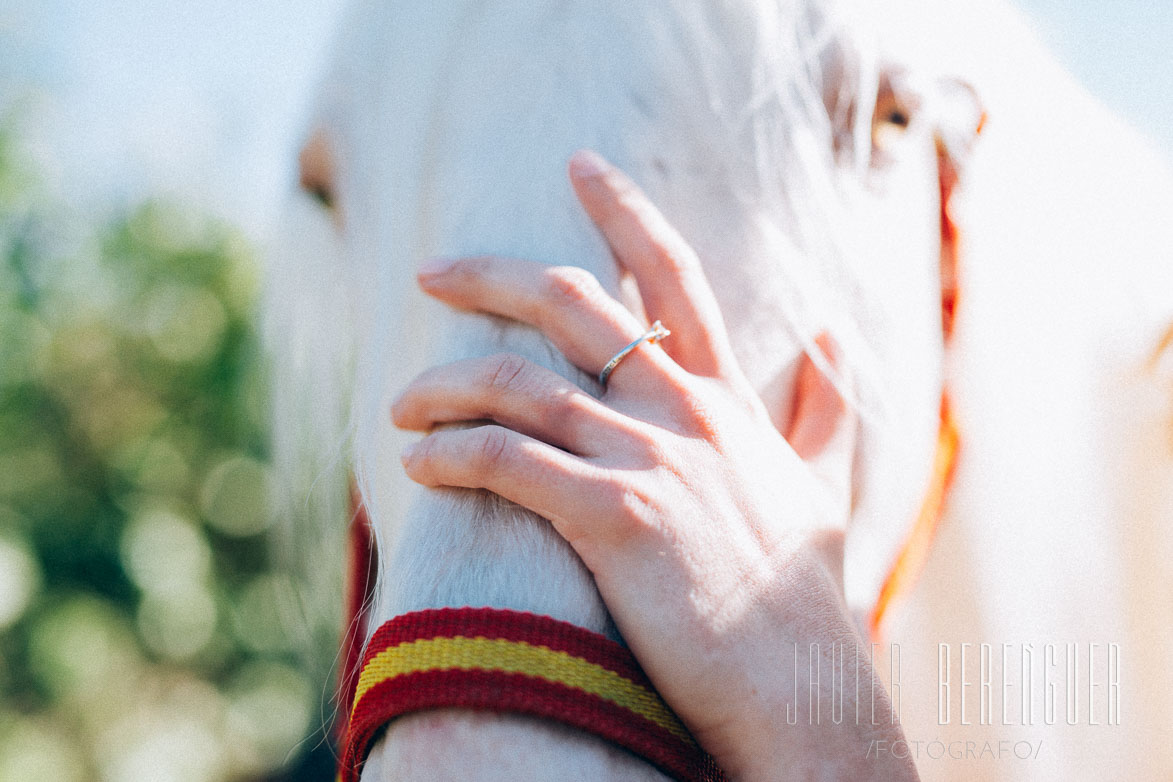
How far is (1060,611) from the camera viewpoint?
28.4 inches

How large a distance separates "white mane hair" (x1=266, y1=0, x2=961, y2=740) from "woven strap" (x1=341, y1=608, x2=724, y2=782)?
1.8 inches

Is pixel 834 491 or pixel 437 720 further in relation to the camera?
pixel 834 491

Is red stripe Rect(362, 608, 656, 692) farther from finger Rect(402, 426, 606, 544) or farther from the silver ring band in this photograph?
the silver ring band

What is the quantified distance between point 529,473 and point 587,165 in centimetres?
21

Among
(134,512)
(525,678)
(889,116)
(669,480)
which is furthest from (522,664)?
(134,512)

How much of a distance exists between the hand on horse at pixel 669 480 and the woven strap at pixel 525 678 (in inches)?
0.8

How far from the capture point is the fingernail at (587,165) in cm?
58

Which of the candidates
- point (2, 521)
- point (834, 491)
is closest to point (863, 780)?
point (834, 491)

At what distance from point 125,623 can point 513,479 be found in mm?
3837

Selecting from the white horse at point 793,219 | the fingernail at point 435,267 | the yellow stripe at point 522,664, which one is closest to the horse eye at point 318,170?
the white horse at point 793,219

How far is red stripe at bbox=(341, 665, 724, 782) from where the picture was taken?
451 mm

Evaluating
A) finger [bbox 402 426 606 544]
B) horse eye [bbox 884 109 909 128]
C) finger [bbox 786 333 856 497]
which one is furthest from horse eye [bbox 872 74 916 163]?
finger [bbox 402 426 606 544]

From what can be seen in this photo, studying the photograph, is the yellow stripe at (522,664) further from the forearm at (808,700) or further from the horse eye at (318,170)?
the horse eye at (318,170)

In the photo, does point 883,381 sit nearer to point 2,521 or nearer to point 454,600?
point 454,600
